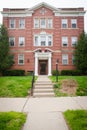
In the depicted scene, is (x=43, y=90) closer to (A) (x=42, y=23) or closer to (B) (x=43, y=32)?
(B) (x=43, y=32)

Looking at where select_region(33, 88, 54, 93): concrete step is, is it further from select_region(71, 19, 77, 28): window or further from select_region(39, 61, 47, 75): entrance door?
select_region(71, 19, 77, 28): window

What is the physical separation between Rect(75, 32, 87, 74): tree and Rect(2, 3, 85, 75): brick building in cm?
171

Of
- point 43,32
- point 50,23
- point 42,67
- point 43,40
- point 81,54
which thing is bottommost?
point 42,67

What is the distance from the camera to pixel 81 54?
27438mm

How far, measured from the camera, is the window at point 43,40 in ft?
97.0

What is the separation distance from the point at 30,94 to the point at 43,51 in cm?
1679

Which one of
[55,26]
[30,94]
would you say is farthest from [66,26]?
[30,94]

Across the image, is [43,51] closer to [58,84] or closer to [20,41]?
[20,41]

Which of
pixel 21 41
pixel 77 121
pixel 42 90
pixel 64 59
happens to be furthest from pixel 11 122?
pixel 21 41

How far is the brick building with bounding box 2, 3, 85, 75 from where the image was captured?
29422mm

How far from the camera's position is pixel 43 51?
29.1 meters

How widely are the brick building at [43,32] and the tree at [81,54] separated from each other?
1711mm

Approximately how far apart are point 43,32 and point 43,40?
1189mm

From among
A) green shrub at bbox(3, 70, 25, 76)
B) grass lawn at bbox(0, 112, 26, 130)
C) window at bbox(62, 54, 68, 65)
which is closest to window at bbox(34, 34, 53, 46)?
window at bbox(62, 54, 68, 65)
